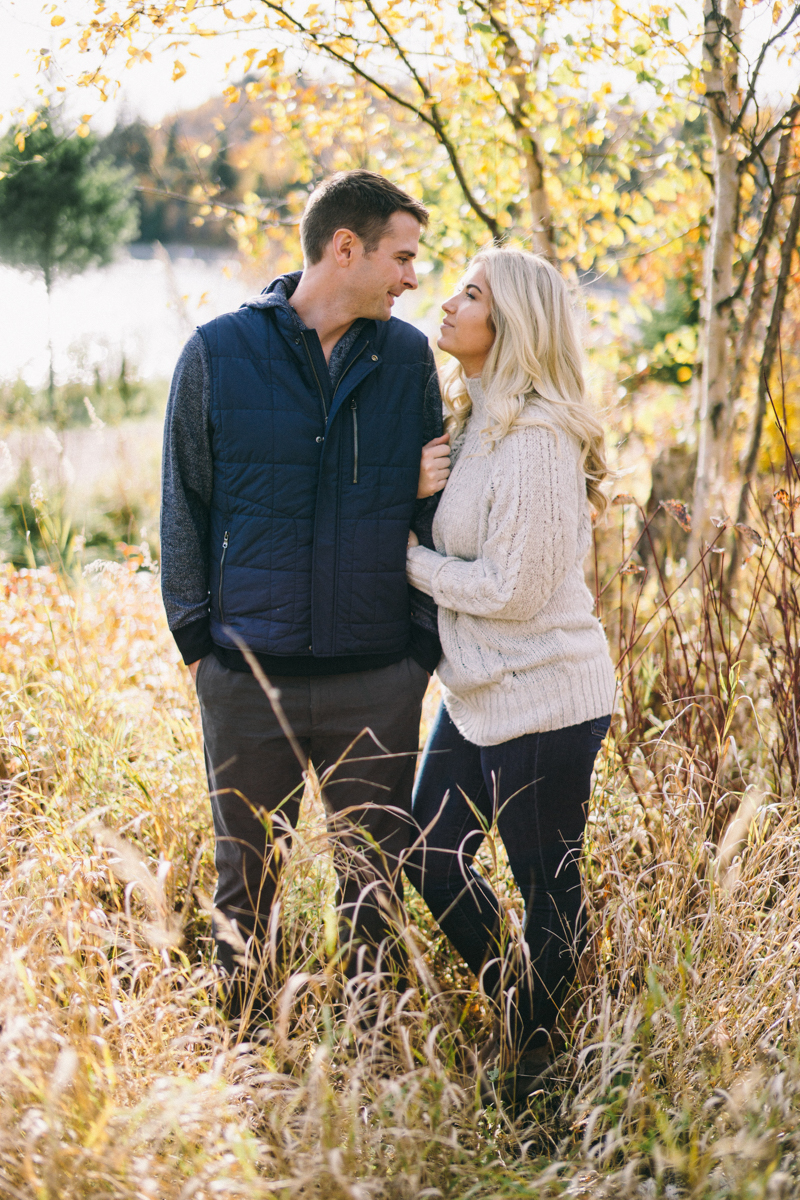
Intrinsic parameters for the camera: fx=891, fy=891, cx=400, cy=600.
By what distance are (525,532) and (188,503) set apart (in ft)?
2.69

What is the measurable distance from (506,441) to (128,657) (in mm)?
2242

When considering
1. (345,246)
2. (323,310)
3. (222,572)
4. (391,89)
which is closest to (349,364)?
(323,310)

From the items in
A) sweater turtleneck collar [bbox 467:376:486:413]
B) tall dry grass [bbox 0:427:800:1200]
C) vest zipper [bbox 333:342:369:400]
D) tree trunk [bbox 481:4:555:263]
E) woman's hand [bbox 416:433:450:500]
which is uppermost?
tree trunk [bbox 481:4:555:263]

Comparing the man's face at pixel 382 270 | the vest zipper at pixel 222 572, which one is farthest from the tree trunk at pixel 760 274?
the vest zipper at pixel 222 572

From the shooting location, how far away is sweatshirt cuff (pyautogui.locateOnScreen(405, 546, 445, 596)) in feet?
7.04

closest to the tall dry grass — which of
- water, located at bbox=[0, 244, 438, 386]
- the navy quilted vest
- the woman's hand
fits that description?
the navy quilted vest

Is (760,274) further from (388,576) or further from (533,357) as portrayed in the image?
(388,576)

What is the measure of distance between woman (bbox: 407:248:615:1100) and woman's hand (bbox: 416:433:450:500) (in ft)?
0.09

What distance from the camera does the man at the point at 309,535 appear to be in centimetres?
211

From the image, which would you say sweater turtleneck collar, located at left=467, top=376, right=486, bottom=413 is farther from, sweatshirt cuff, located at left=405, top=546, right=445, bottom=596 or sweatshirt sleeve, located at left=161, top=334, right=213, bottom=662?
sweatshirt sleeve, located at left=161, top=334, right=213, bottom=662

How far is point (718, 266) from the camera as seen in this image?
11.8 feet

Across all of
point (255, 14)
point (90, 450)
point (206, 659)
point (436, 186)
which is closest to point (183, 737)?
point (206, 659)

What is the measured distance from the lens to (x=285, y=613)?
2.12 m

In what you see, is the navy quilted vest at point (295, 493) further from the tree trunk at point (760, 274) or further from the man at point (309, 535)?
the tree trunk at point (760, 274)
